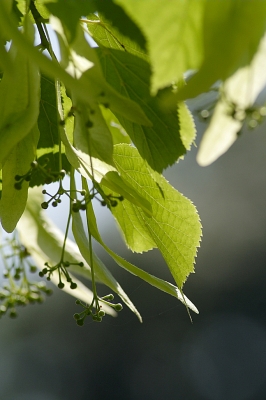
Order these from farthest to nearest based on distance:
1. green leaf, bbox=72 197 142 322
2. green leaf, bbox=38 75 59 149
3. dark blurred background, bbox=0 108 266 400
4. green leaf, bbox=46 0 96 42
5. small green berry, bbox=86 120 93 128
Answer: dark blurred background, bbox=0 108 266 400 → green leaf, bbox=38 75 59 149 → green leaf, bbox=72 197 142 322 → small green berry, bbox=86 120 93 128 → green leaf, bbox=46 0 96 42

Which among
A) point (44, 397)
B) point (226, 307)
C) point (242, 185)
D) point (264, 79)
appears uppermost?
point (264, 79)

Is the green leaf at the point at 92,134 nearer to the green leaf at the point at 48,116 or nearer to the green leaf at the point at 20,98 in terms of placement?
the green leaf at the point at 20,98

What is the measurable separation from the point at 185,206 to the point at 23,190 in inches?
11.7

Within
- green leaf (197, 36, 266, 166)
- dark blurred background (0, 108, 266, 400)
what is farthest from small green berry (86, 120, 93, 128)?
dark blurred background (0, 108, 266, 400)

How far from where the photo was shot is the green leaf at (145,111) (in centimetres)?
88

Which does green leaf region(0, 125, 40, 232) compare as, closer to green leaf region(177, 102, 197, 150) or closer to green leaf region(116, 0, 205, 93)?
green leaf region(177, 102, 197, 150)

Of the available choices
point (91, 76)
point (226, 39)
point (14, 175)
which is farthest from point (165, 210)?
A: point (226, 39)

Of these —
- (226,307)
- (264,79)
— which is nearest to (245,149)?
(226,307)

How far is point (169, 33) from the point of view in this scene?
1.60ft

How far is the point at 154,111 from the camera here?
35.0 inches

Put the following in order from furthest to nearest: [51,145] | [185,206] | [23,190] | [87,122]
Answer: [51,145] < [185,206] < [23,190] < [87,122]

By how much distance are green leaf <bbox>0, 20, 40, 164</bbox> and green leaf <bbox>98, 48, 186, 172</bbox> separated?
0.18 m

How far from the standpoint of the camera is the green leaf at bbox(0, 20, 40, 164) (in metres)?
0.71

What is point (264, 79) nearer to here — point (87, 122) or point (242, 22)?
point (242, 22)
